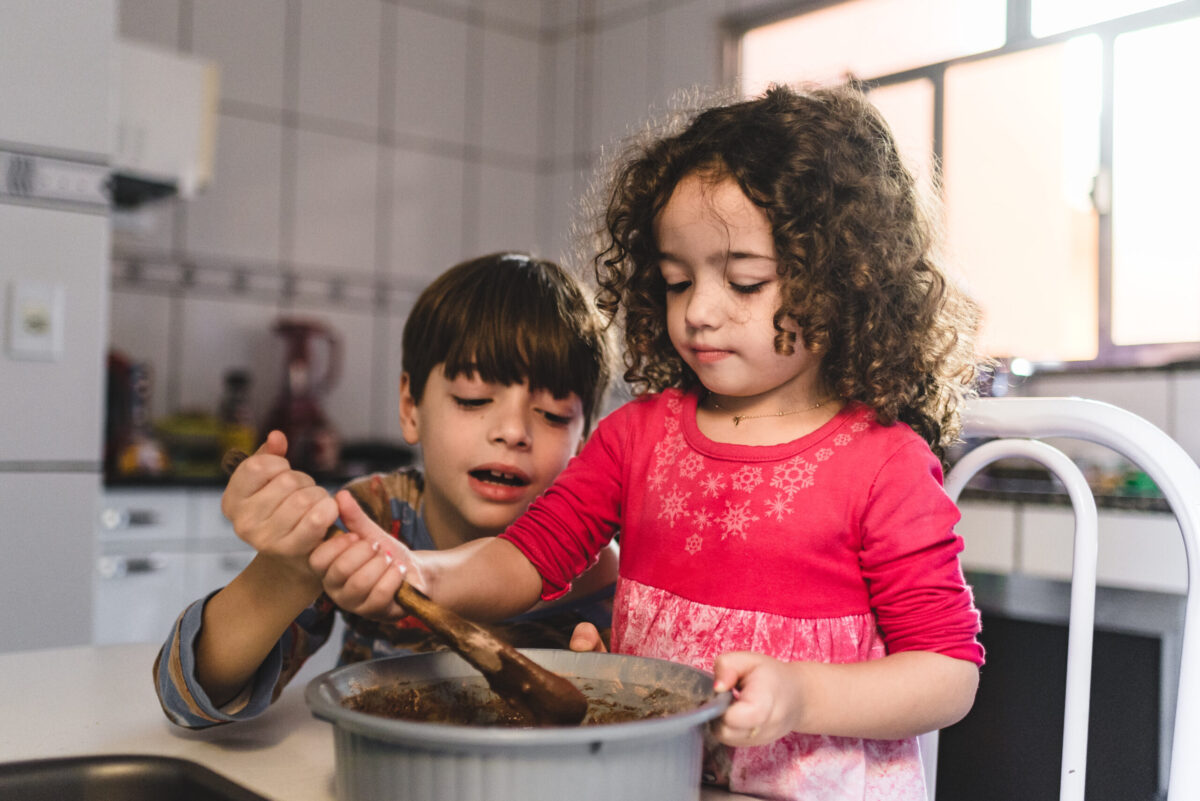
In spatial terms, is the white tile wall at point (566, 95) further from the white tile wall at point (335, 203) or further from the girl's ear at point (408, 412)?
the girl's ear at point (408, 412)

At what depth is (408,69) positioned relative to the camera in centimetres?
365

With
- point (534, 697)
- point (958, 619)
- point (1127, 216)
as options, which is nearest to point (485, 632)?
point (534, 697)

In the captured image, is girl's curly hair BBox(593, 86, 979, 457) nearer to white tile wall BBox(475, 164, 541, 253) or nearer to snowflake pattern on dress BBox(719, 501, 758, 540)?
snowflake pattern on dress BBox(719, 501, 758, 540)

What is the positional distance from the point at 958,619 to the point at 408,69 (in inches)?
134

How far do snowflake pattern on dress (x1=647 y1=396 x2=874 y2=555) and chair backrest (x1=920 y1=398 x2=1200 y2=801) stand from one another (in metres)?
0.12

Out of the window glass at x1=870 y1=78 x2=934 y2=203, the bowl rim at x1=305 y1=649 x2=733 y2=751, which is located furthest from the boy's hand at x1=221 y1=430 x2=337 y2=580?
the window glass at x1=870 y1=78 x2=934 y2=203

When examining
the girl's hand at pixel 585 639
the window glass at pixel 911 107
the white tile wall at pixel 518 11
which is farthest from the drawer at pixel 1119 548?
the white tile wall at pixel 518 11

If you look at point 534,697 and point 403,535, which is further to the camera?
point 403,535

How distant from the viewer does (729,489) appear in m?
0.75

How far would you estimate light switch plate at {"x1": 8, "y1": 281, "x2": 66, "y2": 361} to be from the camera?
5.41 ft

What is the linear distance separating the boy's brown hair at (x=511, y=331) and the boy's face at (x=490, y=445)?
0.06 ft

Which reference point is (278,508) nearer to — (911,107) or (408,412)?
(408,412)

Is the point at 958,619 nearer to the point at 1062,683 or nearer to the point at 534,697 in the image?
the point at 534,697

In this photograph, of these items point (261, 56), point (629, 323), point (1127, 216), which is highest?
point (261, 56)
